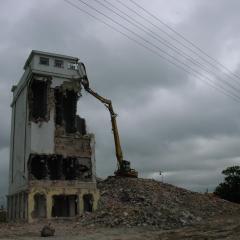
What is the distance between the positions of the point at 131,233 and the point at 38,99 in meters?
26.3

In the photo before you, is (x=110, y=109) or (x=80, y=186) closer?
→ (x=80, y=186)

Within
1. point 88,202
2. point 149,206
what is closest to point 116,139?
point 88,202

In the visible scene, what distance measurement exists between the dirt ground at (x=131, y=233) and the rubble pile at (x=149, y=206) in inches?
81.0

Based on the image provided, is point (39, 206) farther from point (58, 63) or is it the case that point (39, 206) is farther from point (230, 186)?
point (230, 186)

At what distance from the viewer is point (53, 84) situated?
180 ft

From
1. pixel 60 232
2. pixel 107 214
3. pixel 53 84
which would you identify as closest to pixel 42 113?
pixel 53 84

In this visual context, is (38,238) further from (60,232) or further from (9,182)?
(9,182)

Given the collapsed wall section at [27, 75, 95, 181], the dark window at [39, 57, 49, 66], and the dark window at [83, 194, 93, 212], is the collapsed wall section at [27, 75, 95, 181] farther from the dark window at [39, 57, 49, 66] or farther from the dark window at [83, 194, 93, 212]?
the dark window at [83, 194, 93, 212]

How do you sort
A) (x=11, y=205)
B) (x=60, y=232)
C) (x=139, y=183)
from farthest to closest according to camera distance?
(x=11, y=205) < (x=139, y=183) < (x=60, y=232)

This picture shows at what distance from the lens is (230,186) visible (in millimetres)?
72562

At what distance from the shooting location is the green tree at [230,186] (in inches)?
2817

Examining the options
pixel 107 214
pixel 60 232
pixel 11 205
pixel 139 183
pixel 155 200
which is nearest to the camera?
pixel 60 232

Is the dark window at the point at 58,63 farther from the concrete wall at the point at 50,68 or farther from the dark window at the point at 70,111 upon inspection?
the dark window at the point at 70,111

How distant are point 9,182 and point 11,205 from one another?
442 cm
